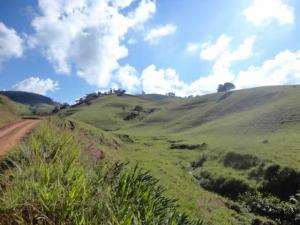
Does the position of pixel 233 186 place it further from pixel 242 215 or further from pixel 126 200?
pixel 126 200

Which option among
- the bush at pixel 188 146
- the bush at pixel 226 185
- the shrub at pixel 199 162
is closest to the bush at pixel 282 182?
the bush at pixel 226 185

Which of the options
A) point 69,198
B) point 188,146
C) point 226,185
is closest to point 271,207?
point 226,185

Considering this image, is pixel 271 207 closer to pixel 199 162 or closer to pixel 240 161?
pixel 240 161

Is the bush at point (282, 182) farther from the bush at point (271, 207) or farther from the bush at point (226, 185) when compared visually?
the bush at point (226, 185)

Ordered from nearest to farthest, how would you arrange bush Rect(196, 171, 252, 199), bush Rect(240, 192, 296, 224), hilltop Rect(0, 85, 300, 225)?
1. hilltop Rect(0, 85, 300, 225)
2. bush Rect(240, 192, 296, 224)
3. bush Rect(196, 171, 252, 199)

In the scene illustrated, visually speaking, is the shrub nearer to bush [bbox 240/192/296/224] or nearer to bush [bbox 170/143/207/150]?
bush [bbox 170/143/207/150]

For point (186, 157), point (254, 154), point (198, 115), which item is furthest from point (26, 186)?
point (198, 115)

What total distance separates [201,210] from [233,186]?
11.1 meters

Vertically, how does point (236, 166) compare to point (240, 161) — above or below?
below

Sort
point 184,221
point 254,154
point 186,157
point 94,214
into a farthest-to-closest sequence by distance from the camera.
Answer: point 186,157
point 254,154
point 184,221
point 94,214

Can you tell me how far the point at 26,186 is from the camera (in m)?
9.86

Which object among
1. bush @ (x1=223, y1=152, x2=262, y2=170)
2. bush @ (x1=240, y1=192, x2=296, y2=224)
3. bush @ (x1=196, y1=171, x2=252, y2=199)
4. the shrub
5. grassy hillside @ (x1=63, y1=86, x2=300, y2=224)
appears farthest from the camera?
the shrub

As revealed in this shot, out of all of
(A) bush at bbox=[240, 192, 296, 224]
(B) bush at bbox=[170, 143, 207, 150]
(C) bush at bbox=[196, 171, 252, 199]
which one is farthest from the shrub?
(A) bush at bbox=[240, 192, 296, 224]

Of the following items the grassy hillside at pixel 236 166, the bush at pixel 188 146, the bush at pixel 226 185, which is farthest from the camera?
the bush at pixel 188 146
